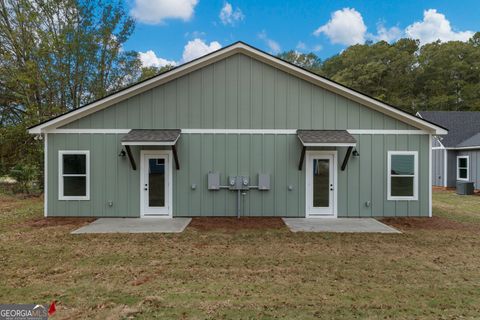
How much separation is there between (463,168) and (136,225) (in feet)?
60.8

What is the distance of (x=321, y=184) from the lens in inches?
353

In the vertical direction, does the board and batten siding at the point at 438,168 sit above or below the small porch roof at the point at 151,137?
below

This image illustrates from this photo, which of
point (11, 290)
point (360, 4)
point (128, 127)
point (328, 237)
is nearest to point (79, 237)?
point (11, 290)

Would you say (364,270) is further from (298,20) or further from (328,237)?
(298,20)

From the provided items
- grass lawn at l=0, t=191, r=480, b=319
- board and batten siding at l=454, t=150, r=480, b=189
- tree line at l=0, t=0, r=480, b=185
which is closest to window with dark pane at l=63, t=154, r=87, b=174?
grass lawn at l=0, t=191, r=480, b=319

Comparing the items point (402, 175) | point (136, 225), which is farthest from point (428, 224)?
point (136, 225)

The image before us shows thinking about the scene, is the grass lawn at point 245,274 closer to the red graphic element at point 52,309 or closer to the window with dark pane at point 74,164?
the red graphic element at point 52,309

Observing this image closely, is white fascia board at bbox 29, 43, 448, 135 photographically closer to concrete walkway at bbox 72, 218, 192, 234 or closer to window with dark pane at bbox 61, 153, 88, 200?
window with dark pane at bbox 61, 153, 88, 200

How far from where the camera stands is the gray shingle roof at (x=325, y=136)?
822 cm

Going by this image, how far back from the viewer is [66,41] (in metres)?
17.3

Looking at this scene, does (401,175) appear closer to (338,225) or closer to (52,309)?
(338,225)

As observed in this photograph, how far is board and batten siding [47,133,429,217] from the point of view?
8.83 metres

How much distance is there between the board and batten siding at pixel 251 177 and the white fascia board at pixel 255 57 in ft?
1.89

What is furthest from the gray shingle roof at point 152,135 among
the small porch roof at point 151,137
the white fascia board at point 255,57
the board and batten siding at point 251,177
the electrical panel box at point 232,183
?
the electrical panel box at point 232,183
